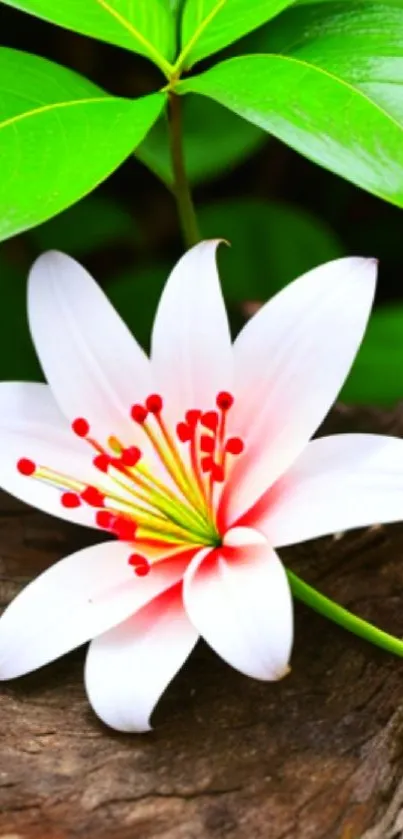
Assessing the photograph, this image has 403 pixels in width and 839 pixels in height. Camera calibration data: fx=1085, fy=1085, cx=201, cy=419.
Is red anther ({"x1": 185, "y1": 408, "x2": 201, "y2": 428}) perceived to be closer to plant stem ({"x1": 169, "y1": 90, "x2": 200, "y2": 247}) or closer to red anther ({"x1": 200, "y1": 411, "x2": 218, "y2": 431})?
red anther ({"x1": 200, "y1": 411, "x2": 218, "y2": 431})

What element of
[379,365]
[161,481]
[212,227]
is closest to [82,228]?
[212,227]

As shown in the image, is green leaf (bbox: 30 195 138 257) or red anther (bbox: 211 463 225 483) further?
green leaf (bbox: 30 195 138 257)

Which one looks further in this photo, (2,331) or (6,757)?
(2,331)

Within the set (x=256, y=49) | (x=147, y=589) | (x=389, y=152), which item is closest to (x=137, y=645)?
(x=147, y=589)

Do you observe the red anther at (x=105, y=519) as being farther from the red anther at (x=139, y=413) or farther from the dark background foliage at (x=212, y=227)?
the dark background foliage at (x=212, y=227)

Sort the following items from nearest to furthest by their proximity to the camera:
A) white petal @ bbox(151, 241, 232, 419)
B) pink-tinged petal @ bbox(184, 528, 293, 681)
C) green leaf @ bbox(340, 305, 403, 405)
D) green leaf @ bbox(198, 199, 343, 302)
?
pink-tinged petal @ bbox(184, 528, 293, 681) → white petal @ bbox(151, 241, 232, 419) → green leaf @ bbox(340, 305, 403, 405) → green leaf @ bbox(198, 199, 343, 302)

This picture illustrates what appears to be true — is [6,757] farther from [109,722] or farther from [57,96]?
[57,96]

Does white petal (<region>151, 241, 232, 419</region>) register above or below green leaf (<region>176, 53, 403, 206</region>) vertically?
below

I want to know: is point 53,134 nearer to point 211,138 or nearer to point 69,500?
point 69,500

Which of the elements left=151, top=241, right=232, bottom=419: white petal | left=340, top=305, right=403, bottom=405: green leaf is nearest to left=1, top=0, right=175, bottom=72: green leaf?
left=151, top=241, right=232, bottom=419: white petal
